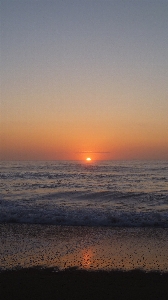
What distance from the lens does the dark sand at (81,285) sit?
695 cm

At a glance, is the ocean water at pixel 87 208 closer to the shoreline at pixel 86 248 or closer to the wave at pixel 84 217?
the wave at pixel 84 217

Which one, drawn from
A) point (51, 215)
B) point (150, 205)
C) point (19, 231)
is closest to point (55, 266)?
point (19, 231)

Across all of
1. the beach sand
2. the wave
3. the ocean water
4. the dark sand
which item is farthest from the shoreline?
the ocean water

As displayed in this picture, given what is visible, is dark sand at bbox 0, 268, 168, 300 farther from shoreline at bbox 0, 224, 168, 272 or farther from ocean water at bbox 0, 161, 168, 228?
ocean water at bbox 0, 161, 168, 228

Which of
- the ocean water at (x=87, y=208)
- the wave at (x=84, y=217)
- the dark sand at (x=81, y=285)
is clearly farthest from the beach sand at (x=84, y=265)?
the ocean water at (x=87, y=208)

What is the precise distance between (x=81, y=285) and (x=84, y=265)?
4.15ft

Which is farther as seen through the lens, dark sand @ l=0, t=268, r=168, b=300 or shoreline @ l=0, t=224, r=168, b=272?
shoreline @ l=0, t=224, r=168, b=272

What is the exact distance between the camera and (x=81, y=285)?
757cm

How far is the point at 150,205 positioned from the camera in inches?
784

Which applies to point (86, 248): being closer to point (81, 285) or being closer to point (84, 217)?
point (81, 285)

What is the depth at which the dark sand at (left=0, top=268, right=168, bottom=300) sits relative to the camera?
6.95m

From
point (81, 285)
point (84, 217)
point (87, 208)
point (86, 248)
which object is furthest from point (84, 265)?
point (87, 208)

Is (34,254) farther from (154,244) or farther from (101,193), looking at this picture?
(101,193)

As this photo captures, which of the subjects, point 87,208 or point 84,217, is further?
point 87,208
